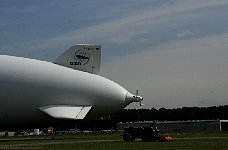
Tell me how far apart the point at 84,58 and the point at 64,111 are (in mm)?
5186

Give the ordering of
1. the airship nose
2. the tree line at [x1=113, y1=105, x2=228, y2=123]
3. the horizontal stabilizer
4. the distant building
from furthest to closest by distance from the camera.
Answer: the tree line at [x1=113, y1=105, x2=228, y2=123] → the distant building → the airship nose → the horizontal stabilizer

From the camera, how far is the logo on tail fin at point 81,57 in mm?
38812

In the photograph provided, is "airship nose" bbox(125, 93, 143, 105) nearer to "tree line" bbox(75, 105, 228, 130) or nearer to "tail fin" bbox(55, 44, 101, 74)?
"tail fin" bbox(55, 44, 101, 74)

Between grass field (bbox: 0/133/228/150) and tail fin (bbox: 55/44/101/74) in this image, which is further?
tail fin (bbox: 55/44/101/74)

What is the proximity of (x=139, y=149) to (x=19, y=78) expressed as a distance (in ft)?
37.7

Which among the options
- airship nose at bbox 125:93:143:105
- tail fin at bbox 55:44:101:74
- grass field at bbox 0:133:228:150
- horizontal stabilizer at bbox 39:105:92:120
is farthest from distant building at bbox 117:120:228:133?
horizontal stabilizer at bbox 39:105:92:120

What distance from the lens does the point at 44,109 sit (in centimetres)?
3644

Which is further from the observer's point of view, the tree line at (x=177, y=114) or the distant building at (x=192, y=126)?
the tree line at (x=177, y=114)

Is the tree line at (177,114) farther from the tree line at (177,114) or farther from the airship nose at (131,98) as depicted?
the airship nose at (131,98)

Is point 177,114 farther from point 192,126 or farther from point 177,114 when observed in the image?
point 192,126

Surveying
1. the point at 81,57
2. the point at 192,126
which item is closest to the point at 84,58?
the point at 81,57

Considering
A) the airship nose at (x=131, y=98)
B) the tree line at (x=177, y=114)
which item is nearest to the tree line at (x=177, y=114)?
the tree line at (x=177, y=114)

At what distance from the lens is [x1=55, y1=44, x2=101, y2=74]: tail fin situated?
38.7 metres

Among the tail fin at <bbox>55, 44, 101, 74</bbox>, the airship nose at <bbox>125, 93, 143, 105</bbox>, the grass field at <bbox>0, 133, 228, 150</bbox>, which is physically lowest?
the grass field at <bbox>0, 133, 228, 150</bbox>
